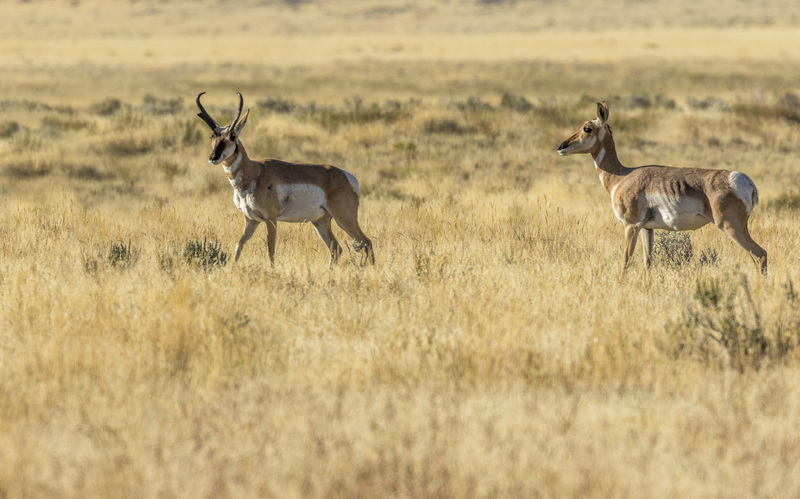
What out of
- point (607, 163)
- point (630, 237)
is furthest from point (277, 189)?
point (630, 237)

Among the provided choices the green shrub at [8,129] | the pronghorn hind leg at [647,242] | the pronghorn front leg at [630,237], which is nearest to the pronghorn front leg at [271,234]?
the pronghorn front leg at [630,237]

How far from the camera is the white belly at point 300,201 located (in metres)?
8.80

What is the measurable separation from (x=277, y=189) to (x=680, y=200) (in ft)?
13.6

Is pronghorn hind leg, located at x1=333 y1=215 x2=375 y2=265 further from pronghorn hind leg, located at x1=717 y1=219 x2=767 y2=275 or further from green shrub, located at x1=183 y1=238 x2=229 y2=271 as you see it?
pronghorn hind leg, located at x1=717 y1=219 x2=767 y2=275

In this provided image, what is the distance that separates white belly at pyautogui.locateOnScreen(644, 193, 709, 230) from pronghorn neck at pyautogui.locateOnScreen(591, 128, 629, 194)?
65 cm

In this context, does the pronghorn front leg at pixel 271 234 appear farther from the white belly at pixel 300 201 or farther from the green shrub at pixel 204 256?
the green shrub at pixel 204 256

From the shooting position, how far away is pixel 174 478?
380 cm

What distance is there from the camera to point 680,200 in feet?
26.5

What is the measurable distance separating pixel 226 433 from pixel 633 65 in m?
65.2

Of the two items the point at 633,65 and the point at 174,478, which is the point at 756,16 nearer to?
the point at 633,65

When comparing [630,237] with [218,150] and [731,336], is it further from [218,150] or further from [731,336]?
[218,150]

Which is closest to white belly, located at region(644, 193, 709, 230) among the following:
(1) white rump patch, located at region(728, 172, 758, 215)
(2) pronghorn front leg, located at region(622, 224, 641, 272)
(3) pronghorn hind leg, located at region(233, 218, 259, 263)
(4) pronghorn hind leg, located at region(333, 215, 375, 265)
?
(2) pronghorn front leg, located at region(622, 224, 641, 272)

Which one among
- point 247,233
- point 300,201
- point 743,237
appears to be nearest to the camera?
point 743,237

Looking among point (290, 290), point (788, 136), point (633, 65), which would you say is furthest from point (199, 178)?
point (633, 65)
